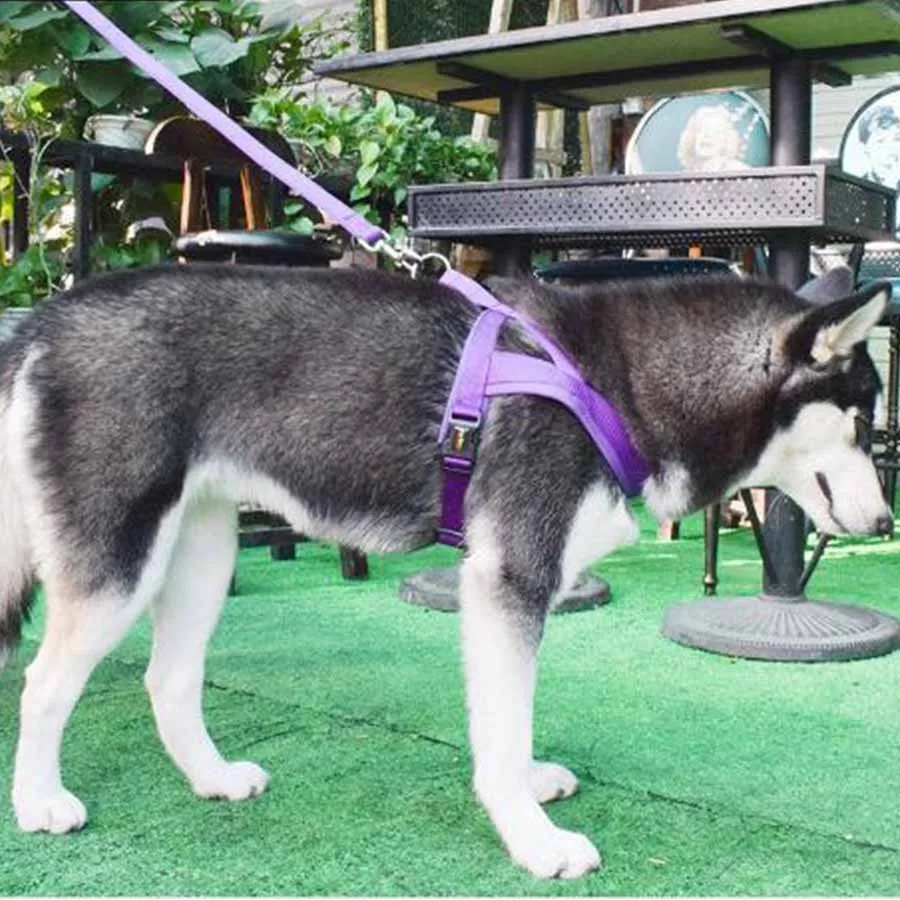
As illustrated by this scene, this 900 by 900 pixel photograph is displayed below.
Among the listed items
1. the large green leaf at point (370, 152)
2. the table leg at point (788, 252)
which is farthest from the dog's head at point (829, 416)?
the large green leaf at point (370, 152)

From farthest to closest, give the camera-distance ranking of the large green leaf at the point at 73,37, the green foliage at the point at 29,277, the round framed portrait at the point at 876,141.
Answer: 1. the round framed portrait at the point at 876,141
2. the large green leaf at the point at 73,37
3. the green foliage at the point at 29,277

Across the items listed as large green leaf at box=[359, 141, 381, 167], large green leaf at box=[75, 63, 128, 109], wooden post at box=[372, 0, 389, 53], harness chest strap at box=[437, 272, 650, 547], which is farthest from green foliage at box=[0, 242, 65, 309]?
wooden post at box=[372, 0, 389, 53]

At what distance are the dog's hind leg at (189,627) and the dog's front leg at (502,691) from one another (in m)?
0.49

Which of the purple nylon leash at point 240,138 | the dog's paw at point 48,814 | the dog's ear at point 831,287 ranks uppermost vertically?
the purple nylon leash at point 240,138

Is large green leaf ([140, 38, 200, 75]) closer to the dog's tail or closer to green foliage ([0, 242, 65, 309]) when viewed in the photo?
green foliage ([0, 242, 65, 309])

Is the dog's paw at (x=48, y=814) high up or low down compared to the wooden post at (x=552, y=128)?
down

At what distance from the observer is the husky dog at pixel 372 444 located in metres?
1.92

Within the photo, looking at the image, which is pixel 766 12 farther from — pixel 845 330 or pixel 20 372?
pixel 20 372

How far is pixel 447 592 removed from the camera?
3480mm

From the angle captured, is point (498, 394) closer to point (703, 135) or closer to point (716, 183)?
point (716, 183)

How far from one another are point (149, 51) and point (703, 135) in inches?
97.0

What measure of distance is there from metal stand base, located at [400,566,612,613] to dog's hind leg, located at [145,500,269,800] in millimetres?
→ 1268

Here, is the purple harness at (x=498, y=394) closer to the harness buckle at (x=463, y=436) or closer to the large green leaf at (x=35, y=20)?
the harness buckle at (x=463, y=436)

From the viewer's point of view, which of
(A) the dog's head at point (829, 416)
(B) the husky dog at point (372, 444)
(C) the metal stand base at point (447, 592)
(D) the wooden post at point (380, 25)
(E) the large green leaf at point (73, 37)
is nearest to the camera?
(B) the husky dog at point (372, 444)
